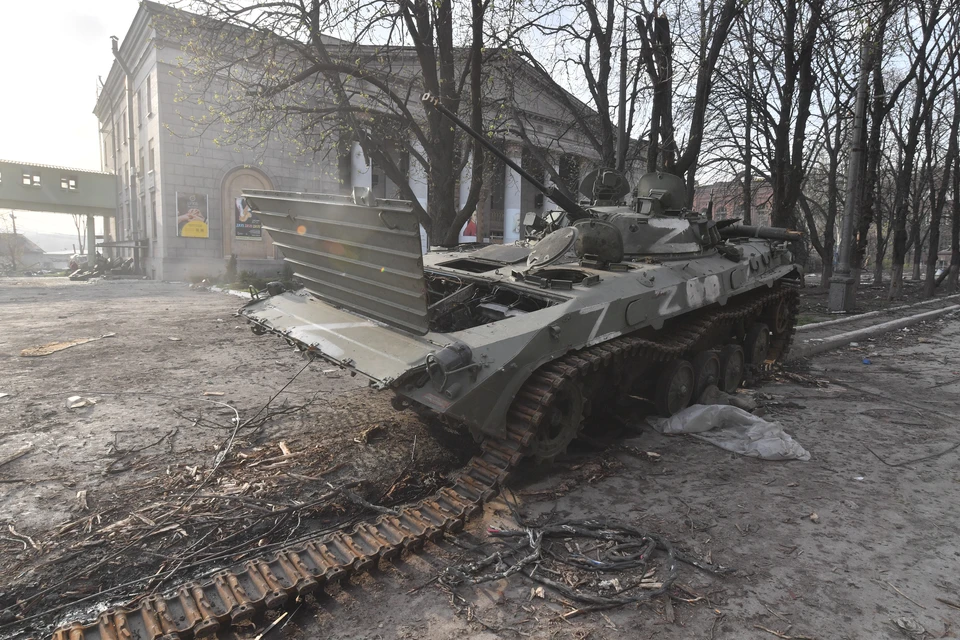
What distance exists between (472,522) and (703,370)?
3612mm

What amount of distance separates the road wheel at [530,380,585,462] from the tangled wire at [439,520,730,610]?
74 centimetres

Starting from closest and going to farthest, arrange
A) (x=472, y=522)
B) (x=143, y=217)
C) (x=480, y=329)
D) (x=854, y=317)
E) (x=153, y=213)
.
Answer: (x=472, y=522) → (x=480, y=329) → (x=854, y=317) → (x=153, y=213) → (x=143, y=217)

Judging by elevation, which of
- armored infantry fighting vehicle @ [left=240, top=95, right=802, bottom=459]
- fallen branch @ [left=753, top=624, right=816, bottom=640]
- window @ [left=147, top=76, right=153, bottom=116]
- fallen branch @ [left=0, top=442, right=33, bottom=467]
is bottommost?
fallen branch @ [left=753, top=624, right=816, bottom=640]

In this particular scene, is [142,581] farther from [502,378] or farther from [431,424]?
[431,424]

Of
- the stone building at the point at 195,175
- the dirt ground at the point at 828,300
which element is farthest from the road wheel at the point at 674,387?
the stone building at the point at 195,175

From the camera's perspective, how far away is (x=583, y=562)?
3361 millimetres

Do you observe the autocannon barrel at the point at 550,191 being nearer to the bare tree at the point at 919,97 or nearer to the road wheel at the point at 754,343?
the road wheel at the point at 754,343

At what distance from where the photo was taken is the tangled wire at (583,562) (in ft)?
10.2

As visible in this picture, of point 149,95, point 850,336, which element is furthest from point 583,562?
point 149,95

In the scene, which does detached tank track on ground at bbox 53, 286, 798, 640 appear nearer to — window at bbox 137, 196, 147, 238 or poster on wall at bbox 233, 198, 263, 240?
poster on wall at bbox 233, 198, 263, 240

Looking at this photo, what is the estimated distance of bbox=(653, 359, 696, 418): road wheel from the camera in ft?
19.1

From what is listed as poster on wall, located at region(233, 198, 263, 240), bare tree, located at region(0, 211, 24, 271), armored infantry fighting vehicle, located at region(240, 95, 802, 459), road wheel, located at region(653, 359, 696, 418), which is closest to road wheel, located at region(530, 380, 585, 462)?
armored infantry fighting vehicle, located at region(240, 95, 802, 459)

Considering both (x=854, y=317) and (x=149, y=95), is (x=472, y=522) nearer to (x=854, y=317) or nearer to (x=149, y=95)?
(x=854, y=317)

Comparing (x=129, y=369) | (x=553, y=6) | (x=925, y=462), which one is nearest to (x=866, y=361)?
(x=925, y=462)
